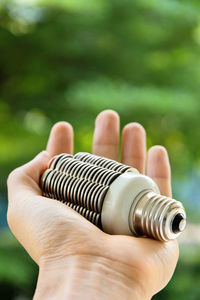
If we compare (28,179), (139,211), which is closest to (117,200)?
(139,211)

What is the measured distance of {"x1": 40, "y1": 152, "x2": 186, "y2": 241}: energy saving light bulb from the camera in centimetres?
53

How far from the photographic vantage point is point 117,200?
1.78 ft

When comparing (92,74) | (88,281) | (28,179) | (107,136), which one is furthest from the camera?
(92,74)

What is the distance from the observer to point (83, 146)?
1262mm

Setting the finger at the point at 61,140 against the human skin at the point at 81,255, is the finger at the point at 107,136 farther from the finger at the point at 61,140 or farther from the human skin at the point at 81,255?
the human skin at the point at 81,255

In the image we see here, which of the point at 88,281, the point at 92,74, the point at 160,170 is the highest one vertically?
the point at 92,74

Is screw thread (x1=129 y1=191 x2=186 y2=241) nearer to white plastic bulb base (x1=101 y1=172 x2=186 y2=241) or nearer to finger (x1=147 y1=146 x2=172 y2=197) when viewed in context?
white plastic bulb base (x1=101 y1=172 x2=186 y2=241)

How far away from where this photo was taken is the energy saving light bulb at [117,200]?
0.53m

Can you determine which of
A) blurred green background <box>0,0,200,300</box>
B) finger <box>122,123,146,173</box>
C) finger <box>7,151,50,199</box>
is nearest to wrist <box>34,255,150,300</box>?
finger <box>7,151,50,199</box>

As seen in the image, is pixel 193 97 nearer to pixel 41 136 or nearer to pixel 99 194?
pixel 41 136

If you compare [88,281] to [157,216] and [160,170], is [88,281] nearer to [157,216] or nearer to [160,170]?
[157,216]

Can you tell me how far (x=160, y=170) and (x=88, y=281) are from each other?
0.89ft

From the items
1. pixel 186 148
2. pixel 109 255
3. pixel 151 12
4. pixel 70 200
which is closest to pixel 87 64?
pixel 151 12

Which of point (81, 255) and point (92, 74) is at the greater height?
point (92, 74)
